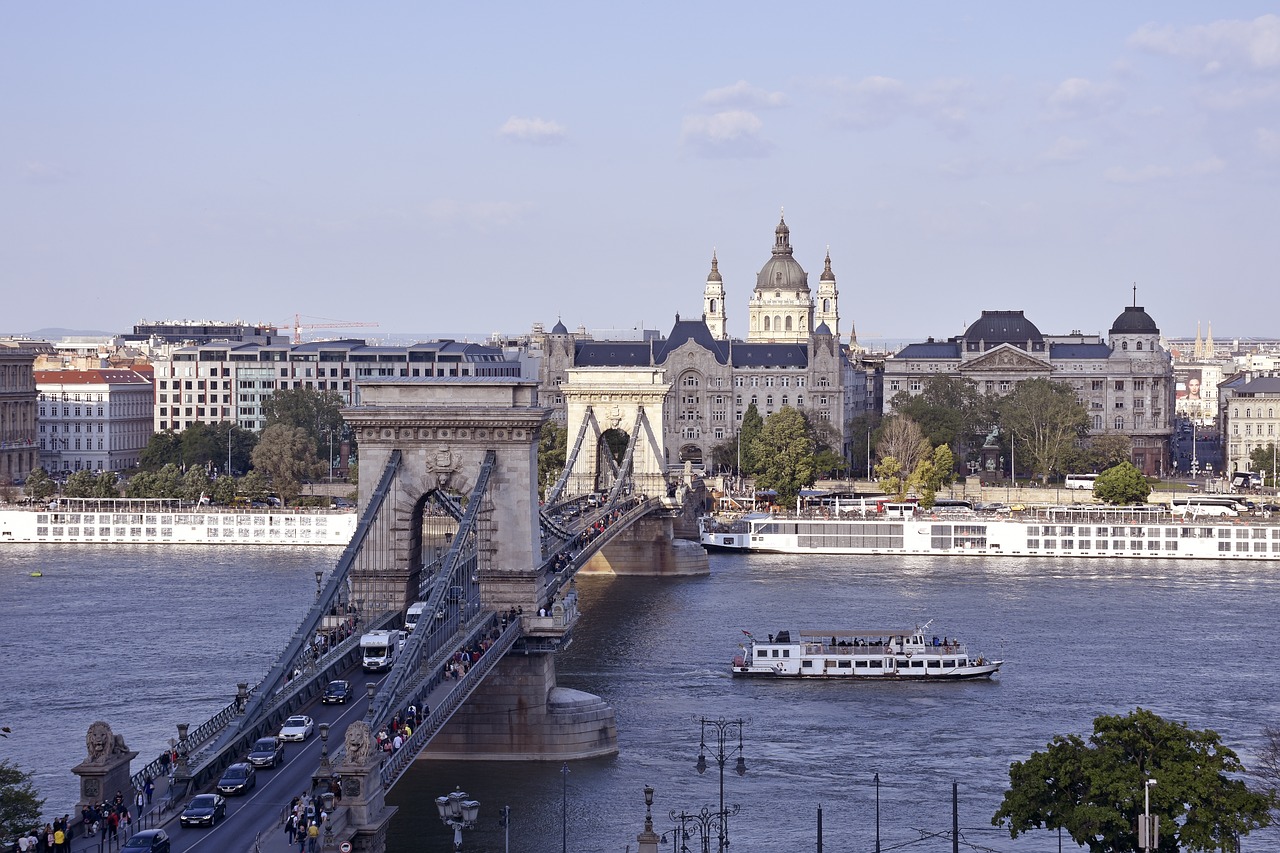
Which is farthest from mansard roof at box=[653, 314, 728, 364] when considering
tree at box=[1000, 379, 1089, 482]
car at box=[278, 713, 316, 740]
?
car at box=[278, 713, 316, 740]

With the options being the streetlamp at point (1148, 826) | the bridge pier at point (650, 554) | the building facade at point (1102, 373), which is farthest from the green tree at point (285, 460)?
the streetlamp at point (1148, 826)

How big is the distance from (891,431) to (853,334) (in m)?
75.6

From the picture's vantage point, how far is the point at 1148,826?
32969 millimetres

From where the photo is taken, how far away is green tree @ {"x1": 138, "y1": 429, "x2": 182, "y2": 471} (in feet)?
392

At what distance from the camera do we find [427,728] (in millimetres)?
37875

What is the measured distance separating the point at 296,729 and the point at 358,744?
18.0 feet

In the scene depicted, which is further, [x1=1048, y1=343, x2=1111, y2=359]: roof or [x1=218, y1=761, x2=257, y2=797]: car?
[x1=1048, y1=343, x2=1111, y2=359]: roof

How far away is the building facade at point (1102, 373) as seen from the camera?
139m

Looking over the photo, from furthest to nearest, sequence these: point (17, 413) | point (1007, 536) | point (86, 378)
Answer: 1. point (86, 378)
2. point (17, 413)
3. point (1007, 536)

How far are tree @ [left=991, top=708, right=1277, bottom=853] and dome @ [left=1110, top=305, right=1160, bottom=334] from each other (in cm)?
10762

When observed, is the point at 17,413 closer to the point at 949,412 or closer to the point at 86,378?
the point at 86,378

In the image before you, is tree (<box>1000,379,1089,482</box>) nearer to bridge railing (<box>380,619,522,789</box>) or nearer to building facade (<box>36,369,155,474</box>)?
building facade (<box>36,369,155,474</box>)

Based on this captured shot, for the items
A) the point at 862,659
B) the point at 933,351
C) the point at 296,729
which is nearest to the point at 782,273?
the point at 933,351

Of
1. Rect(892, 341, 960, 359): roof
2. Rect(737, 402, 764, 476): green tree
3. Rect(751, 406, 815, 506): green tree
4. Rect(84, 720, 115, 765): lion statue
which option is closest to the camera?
Rect(84, 720, 115, 765): lion statue
